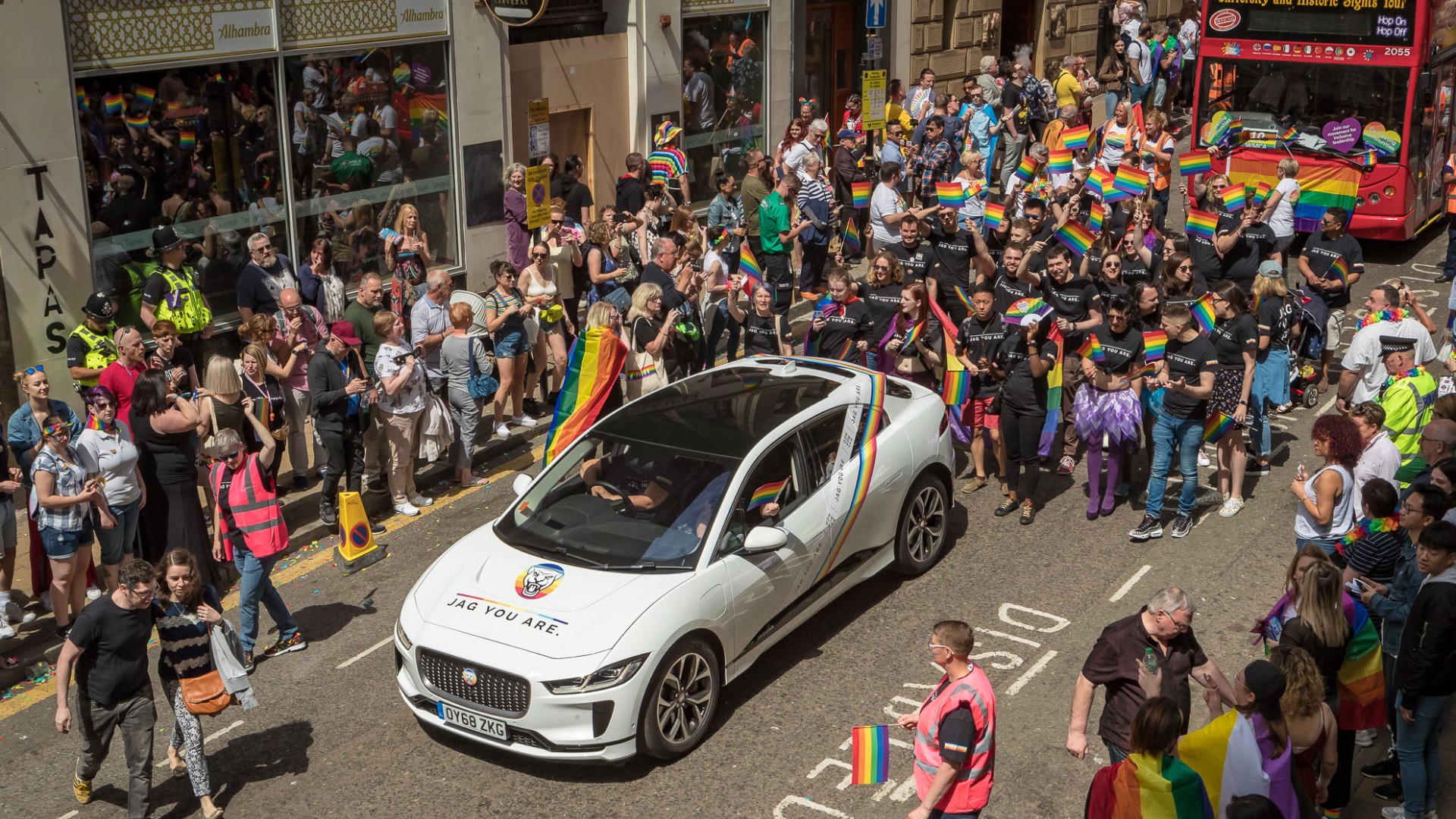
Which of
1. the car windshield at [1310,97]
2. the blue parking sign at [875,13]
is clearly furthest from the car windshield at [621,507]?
the blue parking sign at [875,13]

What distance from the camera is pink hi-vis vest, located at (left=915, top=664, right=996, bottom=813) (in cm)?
650

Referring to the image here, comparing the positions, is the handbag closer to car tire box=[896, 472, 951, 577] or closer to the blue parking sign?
car tire box=[896, 472, 951, 577]

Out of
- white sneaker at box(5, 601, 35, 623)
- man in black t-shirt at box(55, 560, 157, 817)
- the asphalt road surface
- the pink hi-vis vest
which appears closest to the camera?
the pink hi-vis vest

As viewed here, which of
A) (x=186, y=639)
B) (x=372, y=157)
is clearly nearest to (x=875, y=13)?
(x=372, y=157)

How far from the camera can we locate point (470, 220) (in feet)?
55.2

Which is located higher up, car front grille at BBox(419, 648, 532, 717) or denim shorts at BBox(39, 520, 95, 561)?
denim shorts at BBox(39, 520, 95, 561)

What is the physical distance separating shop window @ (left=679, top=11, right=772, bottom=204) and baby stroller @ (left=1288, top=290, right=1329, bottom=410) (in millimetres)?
A: 8919

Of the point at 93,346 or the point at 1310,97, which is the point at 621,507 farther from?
the point at 1310,97

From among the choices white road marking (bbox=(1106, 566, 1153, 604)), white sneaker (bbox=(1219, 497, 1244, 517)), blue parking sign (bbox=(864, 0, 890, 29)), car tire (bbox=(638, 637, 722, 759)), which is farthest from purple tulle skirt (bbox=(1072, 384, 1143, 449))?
blue parking sign (bbox=(864, 0, 890, 29))

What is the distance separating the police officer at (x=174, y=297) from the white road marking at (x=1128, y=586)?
7553mm

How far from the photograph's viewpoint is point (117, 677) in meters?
7.61

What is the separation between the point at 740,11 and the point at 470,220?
618 cm

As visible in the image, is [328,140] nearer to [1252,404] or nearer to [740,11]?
[740,11]

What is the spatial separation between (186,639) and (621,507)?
8.49ft
